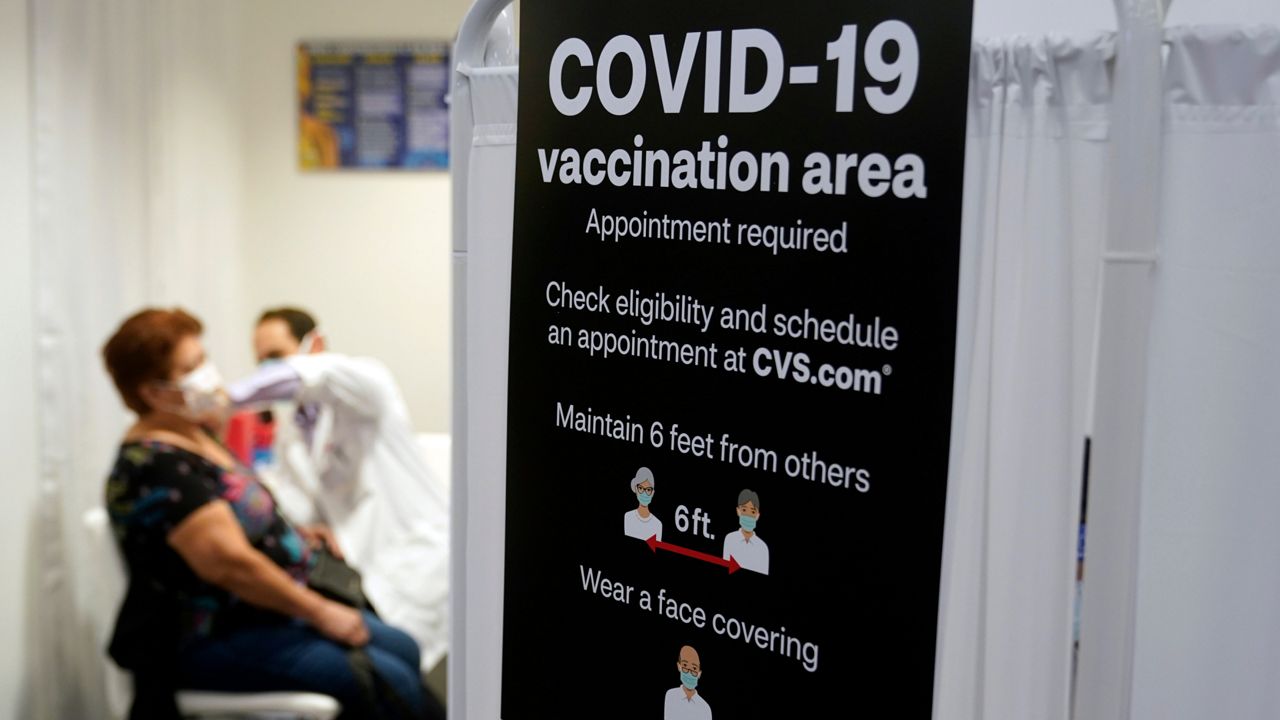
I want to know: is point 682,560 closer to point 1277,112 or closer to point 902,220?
point 902,220

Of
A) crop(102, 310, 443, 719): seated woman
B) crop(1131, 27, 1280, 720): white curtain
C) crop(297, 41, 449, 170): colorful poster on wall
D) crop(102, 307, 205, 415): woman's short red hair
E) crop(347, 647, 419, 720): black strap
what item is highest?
crop(297, 41, 449, 170): colorful poster on wall

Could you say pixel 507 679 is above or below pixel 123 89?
below

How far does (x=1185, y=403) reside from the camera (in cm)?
78

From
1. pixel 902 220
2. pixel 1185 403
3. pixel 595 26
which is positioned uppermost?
pixel 595 26

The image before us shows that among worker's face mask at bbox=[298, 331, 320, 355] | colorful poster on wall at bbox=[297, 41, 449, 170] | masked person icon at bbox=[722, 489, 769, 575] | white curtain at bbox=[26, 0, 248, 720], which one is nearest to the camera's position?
masked person icon at bbox=[722, 489, 769, 575]

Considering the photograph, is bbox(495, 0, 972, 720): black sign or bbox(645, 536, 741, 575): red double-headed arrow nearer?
bbox(495, 0, 972, 720): black sign

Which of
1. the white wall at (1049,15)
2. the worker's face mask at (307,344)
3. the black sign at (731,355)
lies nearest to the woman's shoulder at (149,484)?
the worker's face mask at (307,344)

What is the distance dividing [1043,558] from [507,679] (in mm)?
561

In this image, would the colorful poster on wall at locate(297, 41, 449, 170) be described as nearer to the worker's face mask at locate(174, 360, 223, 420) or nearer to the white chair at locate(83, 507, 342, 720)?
the worker's face mask at locate(174, 360, 223, 420)

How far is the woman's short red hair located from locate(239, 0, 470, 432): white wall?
1.68 m

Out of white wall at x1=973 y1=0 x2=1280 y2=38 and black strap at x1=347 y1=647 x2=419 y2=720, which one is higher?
white wall at x1=973 y1=0 x2=1280 y2=38

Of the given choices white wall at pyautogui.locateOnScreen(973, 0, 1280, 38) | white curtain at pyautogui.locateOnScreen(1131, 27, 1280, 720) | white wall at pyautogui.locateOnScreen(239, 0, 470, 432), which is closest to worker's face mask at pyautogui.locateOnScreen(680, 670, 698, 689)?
white curtain at pyautogui.locateOnScreen(1131, 27, 1280, 720)

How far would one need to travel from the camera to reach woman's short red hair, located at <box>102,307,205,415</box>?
236cm

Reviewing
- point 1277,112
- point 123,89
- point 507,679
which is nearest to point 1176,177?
point 1277,112
